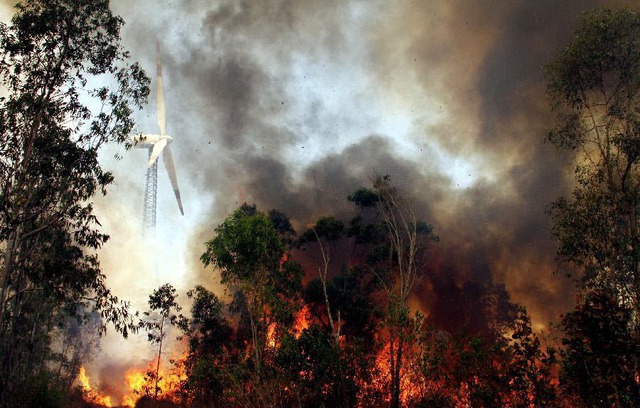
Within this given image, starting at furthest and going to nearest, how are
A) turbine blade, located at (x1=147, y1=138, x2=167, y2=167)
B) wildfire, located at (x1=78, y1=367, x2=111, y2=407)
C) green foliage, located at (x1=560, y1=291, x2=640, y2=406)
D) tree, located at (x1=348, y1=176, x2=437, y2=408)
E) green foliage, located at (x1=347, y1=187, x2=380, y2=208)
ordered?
turbine blade, located at (x1=147, y1=138, x2=167, y2=167) → wildfire, located at (x1=78, y1=367, x2=111, y2=407) → green foliage, located at (x1=347, y1=187, x2=380, y2=208) → tree, located at (x1=348, y1=176, x2=437, y2=408) → green foliage, located at (x1=560, y1=291, x2=640, y2=406)

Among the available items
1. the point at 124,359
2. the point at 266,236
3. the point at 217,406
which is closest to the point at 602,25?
the point at 266,236

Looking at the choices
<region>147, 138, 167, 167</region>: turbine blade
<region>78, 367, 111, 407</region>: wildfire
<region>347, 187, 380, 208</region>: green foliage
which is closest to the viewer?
<region>347, 187, 380, 208</region>: green foliage

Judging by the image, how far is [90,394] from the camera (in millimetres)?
60750

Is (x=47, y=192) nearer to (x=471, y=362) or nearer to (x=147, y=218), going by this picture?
(x=471, y=362)

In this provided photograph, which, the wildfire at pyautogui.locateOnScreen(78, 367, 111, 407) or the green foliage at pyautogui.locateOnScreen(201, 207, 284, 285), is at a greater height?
the green foliage at pyautogui.locateOnScreen(201, 207, 284, 285)

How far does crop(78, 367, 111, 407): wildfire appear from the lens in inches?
2319

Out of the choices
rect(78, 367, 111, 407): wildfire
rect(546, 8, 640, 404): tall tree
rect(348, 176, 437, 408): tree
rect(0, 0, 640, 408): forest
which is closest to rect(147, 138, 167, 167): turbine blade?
rect(348, 176, 437, 408): tree

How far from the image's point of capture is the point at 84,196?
18469mm

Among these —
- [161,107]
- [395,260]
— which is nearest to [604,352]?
[395,260]

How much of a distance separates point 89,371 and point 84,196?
243ft

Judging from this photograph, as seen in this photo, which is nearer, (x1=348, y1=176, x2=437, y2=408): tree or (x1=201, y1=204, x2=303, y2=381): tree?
(x1=348, y1=176, x2=437, y2=408): tree

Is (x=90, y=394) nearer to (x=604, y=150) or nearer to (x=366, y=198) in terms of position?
(x=366, y=198)

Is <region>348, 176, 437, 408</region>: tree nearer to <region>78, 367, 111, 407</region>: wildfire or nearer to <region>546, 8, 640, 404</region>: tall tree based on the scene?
<region>546, 8, 640, 404</region>: tall tree

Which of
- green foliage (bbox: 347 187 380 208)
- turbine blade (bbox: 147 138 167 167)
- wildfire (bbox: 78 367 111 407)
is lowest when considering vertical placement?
wildfire (bbox: 78 367 111 407)
